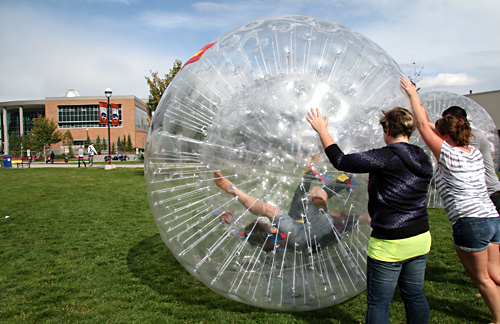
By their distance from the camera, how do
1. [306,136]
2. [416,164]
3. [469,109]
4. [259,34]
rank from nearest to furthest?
[416,164] → [306,136] → [259,34] → [469,109]

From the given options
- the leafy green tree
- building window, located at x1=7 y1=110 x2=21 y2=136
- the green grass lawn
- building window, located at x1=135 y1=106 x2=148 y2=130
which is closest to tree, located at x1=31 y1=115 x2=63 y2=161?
the leafy green tree

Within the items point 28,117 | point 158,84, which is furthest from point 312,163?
point 28,117

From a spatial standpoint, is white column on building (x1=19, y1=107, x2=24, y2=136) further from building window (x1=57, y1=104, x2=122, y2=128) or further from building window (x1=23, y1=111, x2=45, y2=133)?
building window (x1=57, y1=104, x2=122, y2=128)

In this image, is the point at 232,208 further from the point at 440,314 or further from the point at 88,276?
the point at 88,276

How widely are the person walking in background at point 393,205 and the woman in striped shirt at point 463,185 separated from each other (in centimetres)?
43

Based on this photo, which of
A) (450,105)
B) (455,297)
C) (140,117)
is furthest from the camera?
(140,117)

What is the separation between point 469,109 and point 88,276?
600 centimetres

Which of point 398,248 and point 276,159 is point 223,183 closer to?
point 276,159

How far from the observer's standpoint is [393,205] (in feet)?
6.81

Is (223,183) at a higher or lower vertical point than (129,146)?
lower

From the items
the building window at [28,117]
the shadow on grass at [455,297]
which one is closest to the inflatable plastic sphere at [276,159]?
the shadow on grass at [455,297]

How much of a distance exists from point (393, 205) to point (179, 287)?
8.47 ft

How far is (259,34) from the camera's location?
2.72 m

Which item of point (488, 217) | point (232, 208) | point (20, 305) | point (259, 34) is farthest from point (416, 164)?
point (20, 305)
